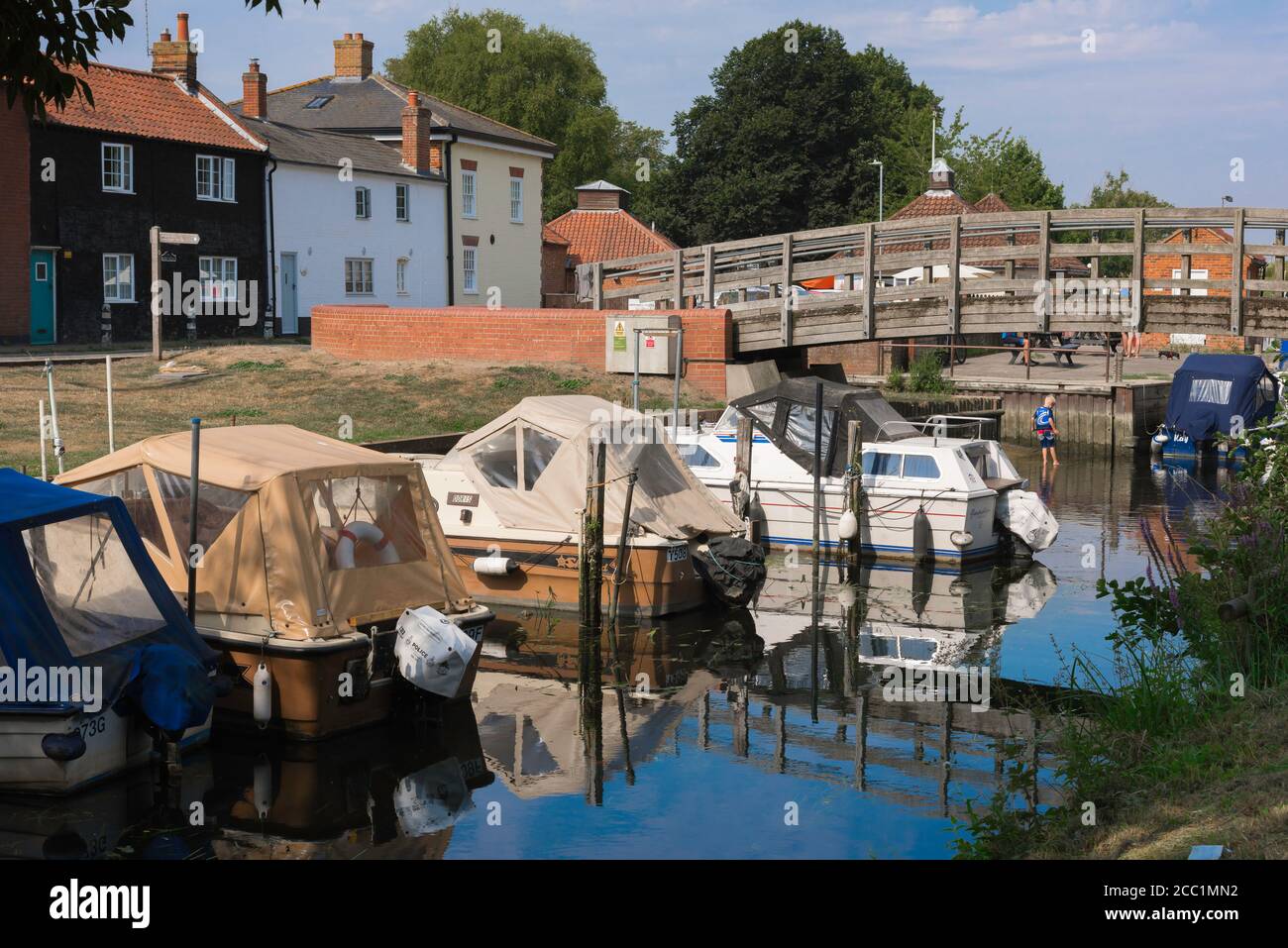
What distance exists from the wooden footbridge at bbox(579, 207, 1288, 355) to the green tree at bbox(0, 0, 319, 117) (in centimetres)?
1875

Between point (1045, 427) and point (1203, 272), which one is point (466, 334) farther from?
point (1203, 272)

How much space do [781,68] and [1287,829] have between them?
63.8 meters

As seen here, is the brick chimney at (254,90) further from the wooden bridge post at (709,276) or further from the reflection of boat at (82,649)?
the reflection of boat at (82,649)

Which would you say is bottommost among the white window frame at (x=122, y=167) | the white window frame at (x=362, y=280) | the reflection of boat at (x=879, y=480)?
the reflection of boat at (x=879, y=480)

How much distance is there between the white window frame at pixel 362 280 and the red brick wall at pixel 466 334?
10.3m

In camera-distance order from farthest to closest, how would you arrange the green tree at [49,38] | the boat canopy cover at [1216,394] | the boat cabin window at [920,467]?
the boat canopy cover at [1216,394] → the boat cabin window at [920,467] → the green tree at [49,38]

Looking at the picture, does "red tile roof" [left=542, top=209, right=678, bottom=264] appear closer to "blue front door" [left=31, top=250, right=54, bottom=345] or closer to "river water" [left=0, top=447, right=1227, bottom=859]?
"blue front door" [left=31, top=250, right=54, bottom=345]

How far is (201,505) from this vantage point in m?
13.0

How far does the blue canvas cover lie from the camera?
1059 cm

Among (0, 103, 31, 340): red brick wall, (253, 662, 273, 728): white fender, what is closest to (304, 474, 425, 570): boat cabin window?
(253, 662, 273, 728): white fender

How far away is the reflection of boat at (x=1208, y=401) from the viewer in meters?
34.7

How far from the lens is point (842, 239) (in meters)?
29.5

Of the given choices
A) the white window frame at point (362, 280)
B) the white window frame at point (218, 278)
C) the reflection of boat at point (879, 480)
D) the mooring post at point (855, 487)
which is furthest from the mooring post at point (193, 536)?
the white window frame at point (362, 280)
